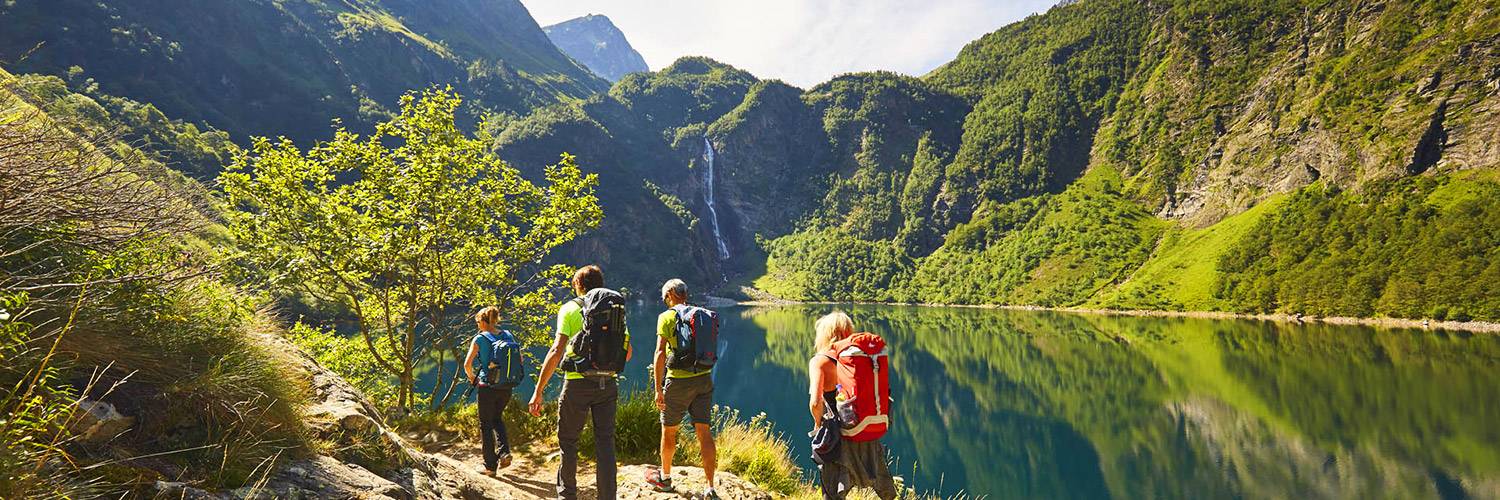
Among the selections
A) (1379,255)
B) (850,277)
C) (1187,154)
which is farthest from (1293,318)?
(850,277)

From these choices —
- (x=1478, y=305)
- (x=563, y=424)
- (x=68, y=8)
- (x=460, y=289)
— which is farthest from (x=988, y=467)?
(x=68, y=8)

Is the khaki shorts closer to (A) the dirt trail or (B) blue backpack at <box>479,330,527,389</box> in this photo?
(A) the dirt trail

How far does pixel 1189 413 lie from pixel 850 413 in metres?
41.9

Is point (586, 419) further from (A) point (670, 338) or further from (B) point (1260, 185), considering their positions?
(B) point (1260, 185)

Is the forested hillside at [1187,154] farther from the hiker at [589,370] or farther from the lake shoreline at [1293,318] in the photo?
the hiker at [589,370]

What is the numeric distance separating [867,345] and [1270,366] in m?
60.2

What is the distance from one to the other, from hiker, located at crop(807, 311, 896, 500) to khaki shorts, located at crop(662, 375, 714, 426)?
1.76m

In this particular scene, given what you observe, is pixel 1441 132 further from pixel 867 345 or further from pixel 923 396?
pixel 867 345

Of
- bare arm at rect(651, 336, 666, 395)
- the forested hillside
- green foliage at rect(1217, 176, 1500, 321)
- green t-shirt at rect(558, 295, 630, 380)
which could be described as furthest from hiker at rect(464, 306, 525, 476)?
green foliage at rect(1217, 176, 1500, 321)

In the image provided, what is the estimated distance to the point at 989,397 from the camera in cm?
4575

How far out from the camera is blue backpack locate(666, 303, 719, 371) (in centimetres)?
633

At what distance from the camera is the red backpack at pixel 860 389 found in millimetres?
5082

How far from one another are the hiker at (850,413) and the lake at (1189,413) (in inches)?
763

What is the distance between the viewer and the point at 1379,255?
8319 cm
